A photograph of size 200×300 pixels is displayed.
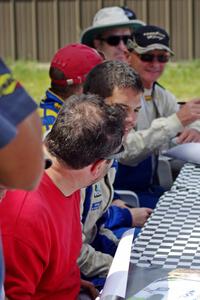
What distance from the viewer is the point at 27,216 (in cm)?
205

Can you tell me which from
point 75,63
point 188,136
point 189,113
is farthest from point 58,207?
point 188,136

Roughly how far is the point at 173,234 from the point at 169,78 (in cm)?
924

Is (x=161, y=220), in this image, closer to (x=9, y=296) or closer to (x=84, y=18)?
(x=9, y=296)

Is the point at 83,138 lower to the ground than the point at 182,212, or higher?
higher

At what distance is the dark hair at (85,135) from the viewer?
7.03ft

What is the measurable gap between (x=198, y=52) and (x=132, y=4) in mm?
1322

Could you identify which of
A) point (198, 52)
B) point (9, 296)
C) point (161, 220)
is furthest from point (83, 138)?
point (198, 52)

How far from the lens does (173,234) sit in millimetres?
2668

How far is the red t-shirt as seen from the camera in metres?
2.02

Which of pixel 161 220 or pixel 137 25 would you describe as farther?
pixel 137 25

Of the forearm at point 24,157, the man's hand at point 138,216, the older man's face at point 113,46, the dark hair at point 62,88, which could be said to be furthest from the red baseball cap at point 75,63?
the forearm at point 24,157

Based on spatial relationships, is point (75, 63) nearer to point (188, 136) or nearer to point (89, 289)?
point (188, 136)

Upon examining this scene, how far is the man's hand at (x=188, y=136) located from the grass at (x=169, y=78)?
233 inches

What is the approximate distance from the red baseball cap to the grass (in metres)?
6.30
